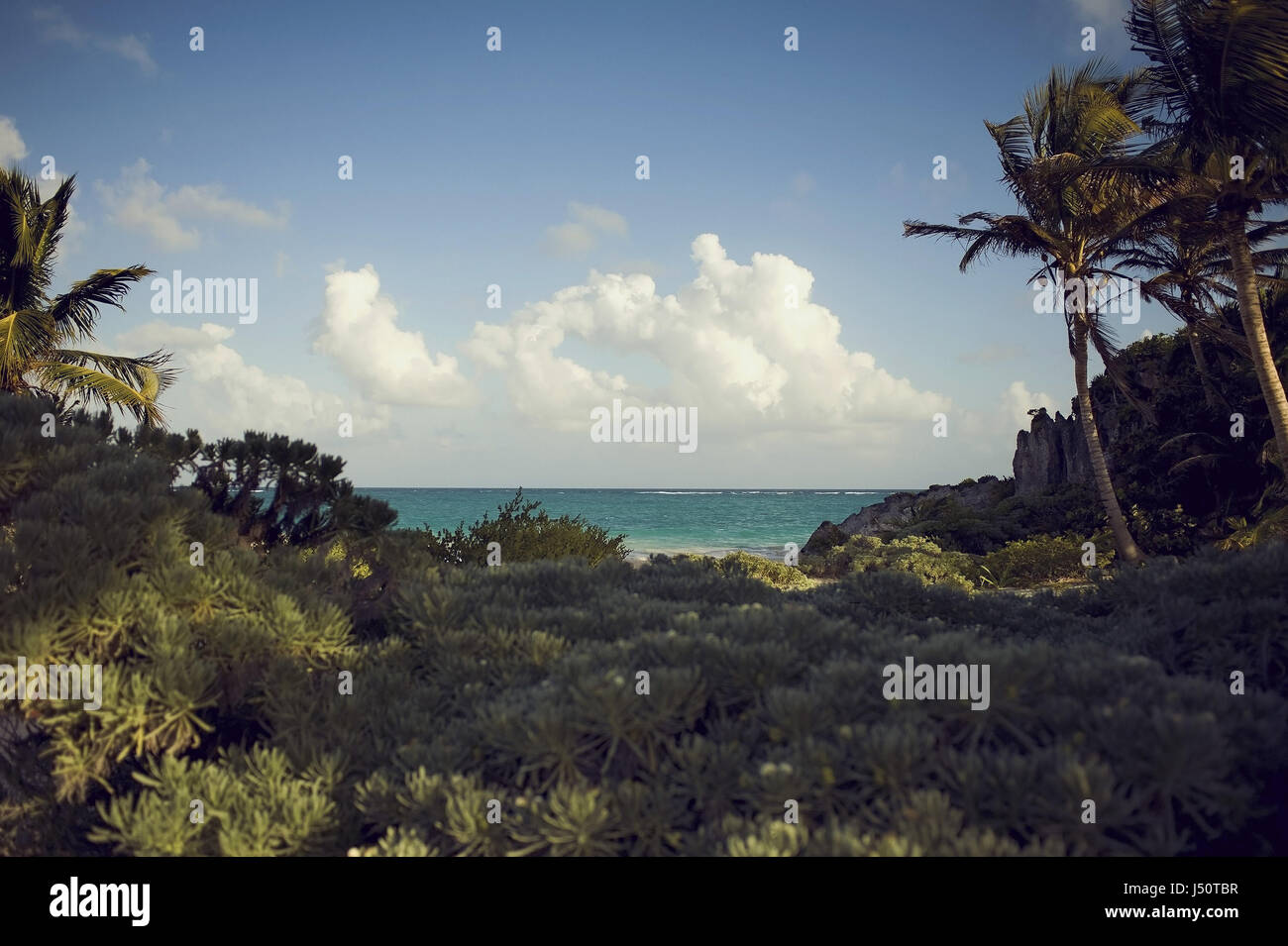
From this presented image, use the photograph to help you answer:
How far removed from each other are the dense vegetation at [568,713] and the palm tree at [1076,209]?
1552 cm

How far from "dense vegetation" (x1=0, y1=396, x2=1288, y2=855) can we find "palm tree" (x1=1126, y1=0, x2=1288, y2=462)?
12.0 m

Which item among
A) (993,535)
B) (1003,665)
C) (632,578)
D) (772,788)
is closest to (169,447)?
(632,578)

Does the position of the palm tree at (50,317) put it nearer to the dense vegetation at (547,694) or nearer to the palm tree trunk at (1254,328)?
the dense vegetation at (547,694)

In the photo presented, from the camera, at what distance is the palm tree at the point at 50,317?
17.0 m

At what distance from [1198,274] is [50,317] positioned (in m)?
33.1

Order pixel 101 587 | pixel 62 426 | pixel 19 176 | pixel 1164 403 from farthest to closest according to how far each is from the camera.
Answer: pixel 1164 403, pixel 19 176, pixel 62 426, pixel 101 587

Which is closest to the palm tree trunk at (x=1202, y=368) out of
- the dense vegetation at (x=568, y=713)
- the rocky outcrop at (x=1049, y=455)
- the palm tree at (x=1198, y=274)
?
the palm tree at (x=1198, y=274)

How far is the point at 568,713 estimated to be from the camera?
10.2 ft

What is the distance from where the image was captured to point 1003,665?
10.2ft

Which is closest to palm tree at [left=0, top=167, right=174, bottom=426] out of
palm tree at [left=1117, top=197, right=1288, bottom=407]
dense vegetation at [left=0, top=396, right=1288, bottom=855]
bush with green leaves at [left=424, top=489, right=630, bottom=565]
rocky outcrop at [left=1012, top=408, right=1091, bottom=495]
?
bush with green leaves at [left=424, top=489, right=630, bottom=565]

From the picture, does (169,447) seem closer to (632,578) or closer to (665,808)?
(632,578)

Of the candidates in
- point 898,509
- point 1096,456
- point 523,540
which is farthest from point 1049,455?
point 523,540

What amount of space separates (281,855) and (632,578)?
3.22 m

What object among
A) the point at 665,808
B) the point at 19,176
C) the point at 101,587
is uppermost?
the point at 19,176
